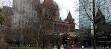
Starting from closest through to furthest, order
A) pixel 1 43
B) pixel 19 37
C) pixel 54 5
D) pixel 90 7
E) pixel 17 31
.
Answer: pixel 90 7 < pixel 1 43 < pixel 54 5 < pixel 17 31 < pixel 19 37

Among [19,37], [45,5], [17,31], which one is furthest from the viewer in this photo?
[19,37]

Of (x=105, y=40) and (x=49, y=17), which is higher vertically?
(x=49, y=17)

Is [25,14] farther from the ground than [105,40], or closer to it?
farther from the ground

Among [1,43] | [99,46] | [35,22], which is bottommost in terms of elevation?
[99,46]

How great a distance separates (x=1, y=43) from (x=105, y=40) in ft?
112

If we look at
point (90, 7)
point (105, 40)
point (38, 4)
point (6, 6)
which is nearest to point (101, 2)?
point (90, 7)

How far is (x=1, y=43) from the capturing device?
28.8 m

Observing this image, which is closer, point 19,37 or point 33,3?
point 33,3

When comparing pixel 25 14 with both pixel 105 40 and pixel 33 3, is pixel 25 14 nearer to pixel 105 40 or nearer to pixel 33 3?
pixel 33 3

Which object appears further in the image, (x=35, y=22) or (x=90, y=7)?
(x=35, y=22)

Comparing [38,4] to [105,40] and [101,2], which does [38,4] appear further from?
[105,40]

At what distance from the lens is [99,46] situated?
173 feet

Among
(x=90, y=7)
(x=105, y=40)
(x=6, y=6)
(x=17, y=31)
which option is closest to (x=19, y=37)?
(x=17, y=31)

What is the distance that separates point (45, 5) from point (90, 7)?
1627 cm
